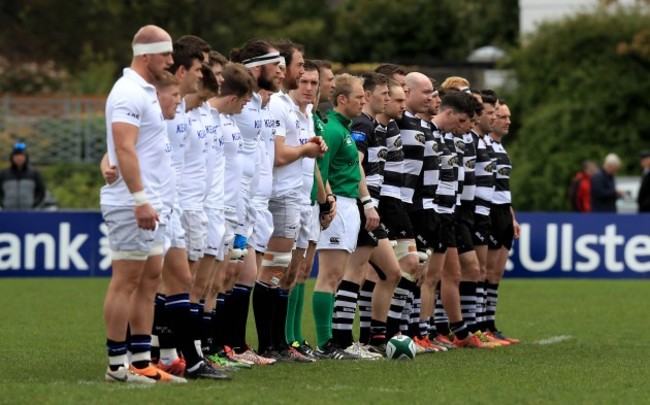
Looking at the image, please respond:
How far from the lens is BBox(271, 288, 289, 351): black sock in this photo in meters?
12.4

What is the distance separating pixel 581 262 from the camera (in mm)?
25141

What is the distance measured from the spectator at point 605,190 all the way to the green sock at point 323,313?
49.7 feet

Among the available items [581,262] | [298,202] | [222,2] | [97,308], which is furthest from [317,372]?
[222,2]

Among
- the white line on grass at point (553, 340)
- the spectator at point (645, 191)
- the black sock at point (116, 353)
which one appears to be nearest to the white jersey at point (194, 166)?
the black sock at point (116, 353)

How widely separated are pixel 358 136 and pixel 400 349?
1812 millimetres

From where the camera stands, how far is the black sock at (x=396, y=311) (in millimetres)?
13555

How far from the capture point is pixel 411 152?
13.5m

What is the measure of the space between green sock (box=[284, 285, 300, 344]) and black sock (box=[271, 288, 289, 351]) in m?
0.19

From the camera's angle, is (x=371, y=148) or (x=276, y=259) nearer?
(x=276, y=259)

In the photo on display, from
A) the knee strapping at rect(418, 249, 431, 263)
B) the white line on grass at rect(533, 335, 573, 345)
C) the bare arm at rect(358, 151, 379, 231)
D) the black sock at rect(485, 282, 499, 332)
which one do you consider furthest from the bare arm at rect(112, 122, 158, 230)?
the black sock at rect(485, 282, 499, 332)

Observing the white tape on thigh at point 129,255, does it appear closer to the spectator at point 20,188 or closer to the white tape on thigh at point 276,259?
the white tape on thigh at point 276,259

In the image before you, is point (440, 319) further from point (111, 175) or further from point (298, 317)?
point (111, 175)

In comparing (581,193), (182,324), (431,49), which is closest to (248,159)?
(182,324)

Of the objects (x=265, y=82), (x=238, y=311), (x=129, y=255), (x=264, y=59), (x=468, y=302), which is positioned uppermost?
(x=264, y=59)
